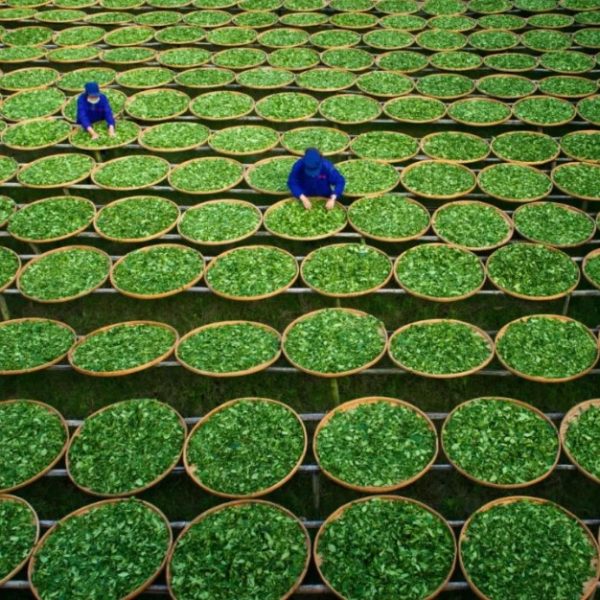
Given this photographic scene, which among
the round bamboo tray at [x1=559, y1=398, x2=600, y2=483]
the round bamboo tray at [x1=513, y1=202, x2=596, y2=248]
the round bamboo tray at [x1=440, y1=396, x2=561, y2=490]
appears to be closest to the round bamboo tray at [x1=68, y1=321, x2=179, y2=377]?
the round bamboo tray at [x1=440, y1=396, x2=561, y2=490]

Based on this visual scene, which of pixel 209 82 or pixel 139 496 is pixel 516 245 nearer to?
pixel 139 496

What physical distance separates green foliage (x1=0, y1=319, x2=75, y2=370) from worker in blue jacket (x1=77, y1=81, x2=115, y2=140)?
13.7 feet

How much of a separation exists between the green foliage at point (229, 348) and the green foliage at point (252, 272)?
0.55 m

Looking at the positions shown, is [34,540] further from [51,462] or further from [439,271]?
[439,271]

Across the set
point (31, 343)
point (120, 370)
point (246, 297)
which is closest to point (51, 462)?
point (120, 370)

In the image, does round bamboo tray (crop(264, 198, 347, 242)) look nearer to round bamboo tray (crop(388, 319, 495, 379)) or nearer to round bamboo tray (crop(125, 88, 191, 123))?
round bamboo tray (crop(388, 319, 495, 379))

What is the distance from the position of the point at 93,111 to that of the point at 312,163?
4420mm

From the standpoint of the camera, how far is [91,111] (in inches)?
395

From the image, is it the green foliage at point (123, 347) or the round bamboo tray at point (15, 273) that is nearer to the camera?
the green foliage at point (123, 347)

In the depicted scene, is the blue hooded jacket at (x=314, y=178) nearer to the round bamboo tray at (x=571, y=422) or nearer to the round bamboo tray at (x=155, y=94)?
the round bamboo tray at (x=155, y=94)

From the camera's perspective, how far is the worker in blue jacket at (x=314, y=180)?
317 inches

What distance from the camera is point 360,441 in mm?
5918

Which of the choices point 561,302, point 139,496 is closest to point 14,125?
point 139,496

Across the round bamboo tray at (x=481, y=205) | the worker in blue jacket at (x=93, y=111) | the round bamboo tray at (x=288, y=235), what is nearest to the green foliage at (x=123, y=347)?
the round bamboo tray at (x=288, y=235)
